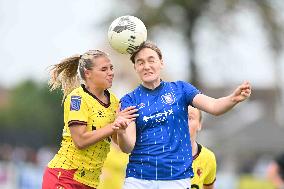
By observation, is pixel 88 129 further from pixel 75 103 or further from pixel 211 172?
pixel 211 172

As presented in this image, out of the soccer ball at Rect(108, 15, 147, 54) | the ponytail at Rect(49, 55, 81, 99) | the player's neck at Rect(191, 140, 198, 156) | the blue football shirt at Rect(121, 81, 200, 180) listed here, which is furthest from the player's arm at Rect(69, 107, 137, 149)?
the player's neck at Rect(191, 140, 198, 156)

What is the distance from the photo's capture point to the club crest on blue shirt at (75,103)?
26.4 feet

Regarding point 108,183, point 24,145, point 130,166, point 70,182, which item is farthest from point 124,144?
point 24,145

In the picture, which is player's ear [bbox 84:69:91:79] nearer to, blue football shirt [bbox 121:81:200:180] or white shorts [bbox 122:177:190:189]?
blue football shirt [bbox 121:81:200:180]

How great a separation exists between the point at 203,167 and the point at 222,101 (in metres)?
1.76

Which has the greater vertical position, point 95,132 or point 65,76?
point 65,76

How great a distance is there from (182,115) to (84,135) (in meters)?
0.89

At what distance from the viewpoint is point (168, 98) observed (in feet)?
25.5

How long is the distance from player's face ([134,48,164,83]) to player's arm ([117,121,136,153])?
440 millimetres

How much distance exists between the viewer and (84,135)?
7.93 meters

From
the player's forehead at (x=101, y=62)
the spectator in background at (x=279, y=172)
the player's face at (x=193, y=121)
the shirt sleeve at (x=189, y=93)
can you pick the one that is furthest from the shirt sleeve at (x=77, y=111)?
the spectator in background at (x=279, y=172)

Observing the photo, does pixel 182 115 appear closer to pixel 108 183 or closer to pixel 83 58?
pixel 83 58

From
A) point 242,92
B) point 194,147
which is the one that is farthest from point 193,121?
point 242,92

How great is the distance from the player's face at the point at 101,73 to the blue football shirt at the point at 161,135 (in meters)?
0.44
